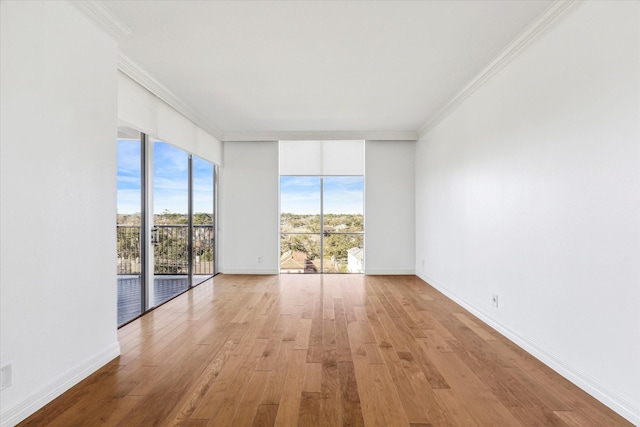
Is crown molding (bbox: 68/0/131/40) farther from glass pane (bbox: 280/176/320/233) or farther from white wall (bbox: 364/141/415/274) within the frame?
white wall (bbox: 364/141/415/274)

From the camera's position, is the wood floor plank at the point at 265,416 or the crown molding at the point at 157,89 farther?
the crown molding at the point at 157,89

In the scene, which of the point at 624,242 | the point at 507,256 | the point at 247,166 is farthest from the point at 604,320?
the point at 247,166

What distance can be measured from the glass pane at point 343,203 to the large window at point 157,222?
2.18 metres

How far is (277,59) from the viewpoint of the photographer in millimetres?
2959

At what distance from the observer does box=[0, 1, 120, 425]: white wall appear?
1.65m

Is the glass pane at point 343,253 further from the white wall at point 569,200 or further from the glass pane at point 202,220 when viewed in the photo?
the white wall at point 569,200

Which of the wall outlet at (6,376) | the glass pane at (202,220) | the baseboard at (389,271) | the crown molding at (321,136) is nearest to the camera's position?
the wall outlet at (6,376)

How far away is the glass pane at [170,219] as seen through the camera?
151 inches

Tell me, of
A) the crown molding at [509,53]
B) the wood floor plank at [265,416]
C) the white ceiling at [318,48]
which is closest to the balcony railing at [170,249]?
the white ceiling at [318,48]

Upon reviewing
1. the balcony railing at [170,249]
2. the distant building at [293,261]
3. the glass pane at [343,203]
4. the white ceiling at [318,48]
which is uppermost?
the white ceiling at [318,48]

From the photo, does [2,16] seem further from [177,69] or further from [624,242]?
[624,242]

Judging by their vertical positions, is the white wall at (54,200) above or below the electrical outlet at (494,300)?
above

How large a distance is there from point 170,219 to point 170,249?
1.39ft

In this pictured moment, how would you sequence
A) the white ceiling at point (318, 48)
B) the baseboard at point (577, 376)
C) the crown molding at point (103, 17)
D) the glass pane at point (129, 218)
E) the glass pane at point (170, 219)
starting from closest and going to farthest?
the baseboard at point (577, 376)
the crown molding at point (103, 17)
the white ceiling at point (318, 48)
the glass pane at point (129, 218)
the glass pane at point (170, 219)
